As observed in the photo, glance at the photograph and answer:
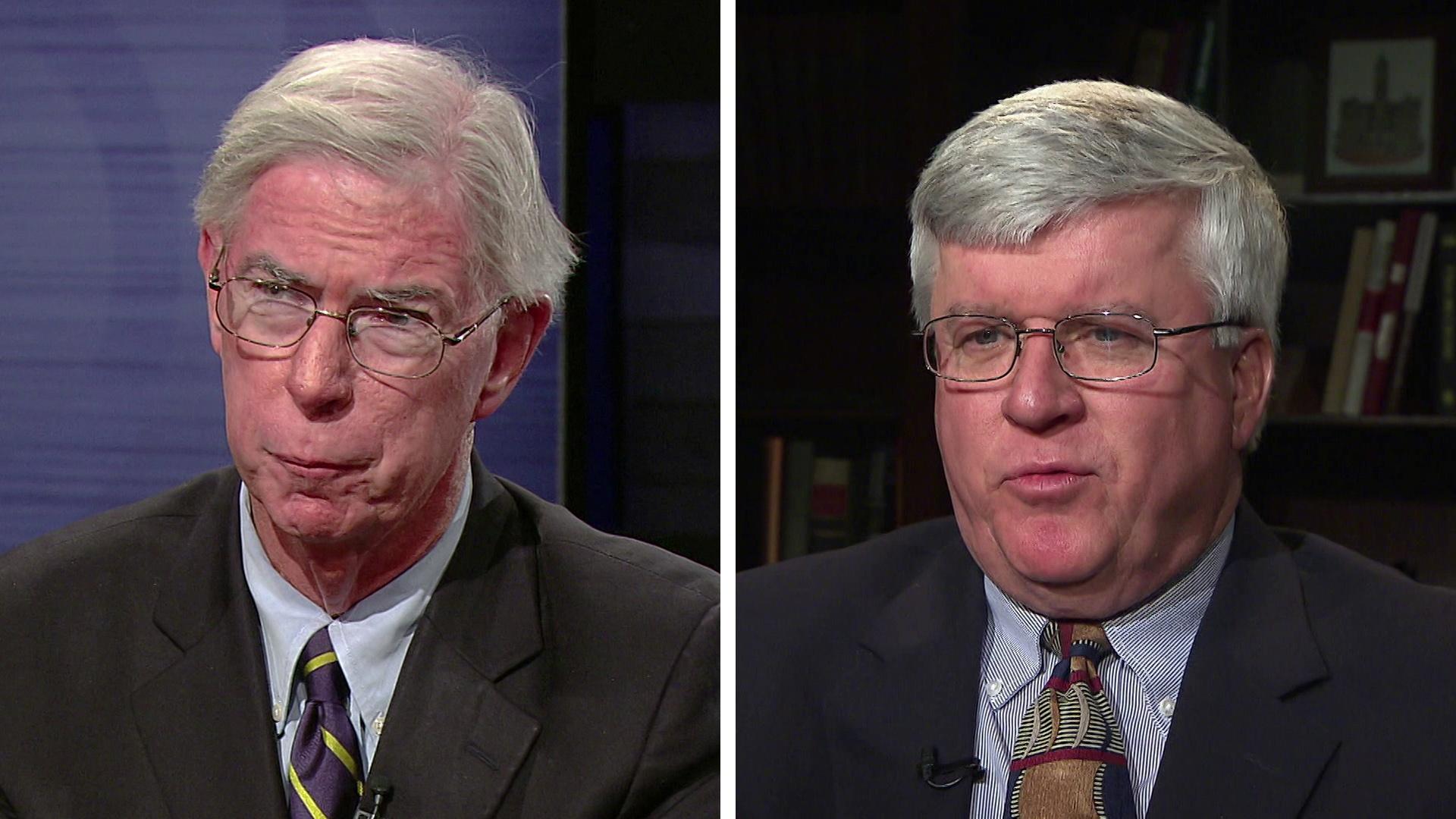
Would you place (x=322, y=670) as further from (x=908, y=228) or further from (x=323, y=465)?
(x=908, y=228)

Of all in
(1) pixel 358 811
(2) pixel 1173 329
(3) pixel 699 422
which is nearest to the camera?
(2) pixel 1173 329

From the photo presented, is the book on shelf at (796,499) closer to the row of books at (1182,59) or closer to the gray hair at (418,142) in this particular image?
the gray hair at (418,142)

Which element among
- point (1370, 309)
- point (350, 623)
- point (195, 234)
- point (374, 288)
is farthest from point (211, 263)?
point (1370, 309)

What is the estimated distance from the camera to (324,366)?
1979 mm

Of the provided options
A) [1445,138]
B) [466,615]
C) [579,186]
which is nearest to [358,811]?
[466,615]

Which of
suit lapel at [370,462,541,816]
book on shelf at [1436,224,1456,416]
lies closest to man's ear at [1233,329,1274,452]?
book on shelf at [1436,224,1456,416]

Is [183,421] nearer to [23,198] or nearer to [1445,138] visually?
[23,198]

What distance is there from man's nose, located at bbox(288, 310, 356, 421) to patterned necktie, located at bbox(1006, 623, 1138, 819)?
991 mm

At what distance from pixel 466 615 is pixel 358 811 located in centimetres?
30

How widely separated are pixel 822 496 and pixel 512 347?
493mm

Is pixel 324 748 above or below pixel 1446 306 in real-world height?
A: below

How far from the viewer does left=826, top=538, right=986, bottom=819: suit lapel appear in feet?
6.88

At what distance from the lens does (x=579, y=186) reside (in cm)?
219

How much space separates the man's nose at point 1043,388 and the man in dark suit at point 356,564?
2.16 feet
